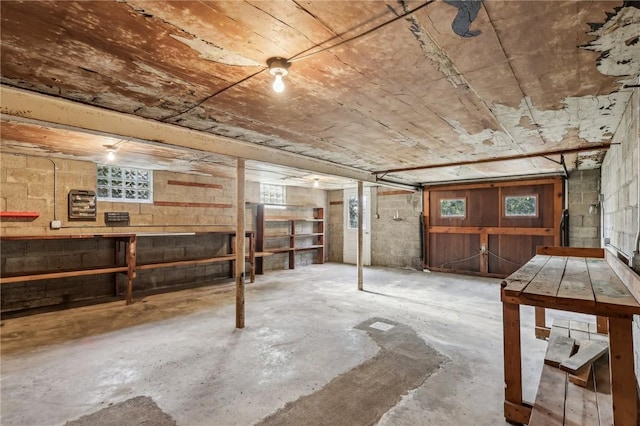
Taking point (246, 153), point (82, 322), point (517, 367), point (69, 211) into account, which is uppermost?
point (246, 153)

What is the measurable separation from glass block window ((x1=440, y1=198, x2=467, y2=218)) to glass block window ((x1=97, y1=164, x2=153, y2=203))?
253 inches

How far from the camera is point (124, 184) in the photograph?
5.39 metres

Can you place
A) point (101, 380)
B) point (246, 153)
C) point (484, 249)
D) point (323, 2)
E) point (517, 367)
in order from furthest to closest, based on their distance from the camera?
point (484, 249) < point (246, 153) < point (101, 380) < point (517, 367) < point (323, 2)

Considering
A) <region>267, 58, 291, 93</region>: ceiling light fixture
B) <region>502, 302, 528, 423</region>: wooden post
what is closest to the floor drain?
<region>502, 302, 528, 423</region>: wooden post

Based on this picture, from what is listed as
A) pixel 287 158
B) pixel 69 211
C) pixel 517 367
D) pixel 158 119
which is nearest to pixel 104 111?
pixel 158 119

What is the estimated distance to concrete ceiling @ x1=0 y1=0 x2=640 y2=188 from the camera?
1.38 metres

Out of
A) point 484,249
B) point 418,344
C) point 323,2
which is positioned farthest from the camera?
point 484,249

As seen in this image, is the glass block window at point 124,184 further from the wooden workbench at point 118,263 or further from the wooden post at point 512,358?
the wooden post at point 512,358

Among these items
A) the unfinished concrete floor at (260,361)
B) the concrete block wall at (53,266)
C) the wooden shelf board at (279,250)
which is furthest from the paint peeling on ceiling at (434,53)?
the wooden shelf board at (279,250)

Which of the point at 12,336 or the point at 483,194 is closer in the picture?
the point at 12,336

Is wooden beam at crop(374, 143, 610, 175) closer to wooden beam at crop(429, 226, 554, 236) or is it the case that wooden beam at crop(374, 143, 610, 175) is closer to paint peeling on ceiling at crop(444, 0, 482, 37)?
wooden beam at crop(429, 226, 554, 236)

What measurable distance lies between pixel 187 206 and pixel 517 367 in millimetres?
5932

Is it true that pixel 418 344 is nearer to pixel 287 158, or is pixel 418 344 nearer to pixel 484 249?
pixel 287 158

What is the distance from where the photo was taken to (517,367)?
190 cm
